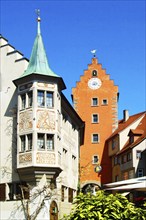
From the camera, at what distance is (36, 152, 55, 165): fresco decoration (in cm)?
2790

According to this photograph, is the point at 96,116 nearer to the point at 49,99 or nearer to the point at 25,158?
the point at 49,99

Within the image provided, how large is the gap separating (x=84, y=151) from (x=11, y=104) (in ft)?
101

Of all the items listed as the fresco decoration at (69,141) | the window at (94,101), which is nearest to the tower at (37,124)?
the fresco decoration at (69,141)

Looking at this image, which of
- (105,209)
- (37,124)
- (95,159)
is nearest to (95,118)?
(95,159)

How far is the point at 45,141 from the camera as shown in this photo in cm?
2841

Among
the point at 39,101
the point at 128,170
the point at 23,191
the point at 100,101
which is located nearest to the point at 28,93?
the point at 39,101

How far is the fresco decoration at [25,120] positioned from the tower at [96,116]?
3014cm

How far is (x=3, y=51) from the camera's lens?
31734mm

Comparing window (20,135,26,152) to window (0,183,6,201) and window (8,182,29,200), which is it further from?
window (0,183,6,201)

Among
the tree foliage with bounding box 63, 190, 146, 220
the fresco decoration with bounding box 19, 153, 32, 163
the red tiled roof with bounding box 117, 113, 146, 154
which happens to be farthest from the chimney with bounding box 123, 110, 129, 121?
the tree foliage with bounding box 63, 190, 146, 220

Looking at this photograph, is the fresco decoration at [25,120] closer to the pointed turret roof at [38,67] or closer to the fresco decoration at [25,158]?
the fresco decoration at [25,158]

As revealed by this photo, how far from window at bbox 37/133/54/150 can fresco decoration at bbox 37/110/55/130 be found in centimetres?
53

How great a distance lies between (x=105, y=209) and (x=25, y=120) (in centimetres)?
1786

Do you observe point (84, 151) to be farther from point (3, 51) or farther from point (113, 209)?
point (113, 209)
